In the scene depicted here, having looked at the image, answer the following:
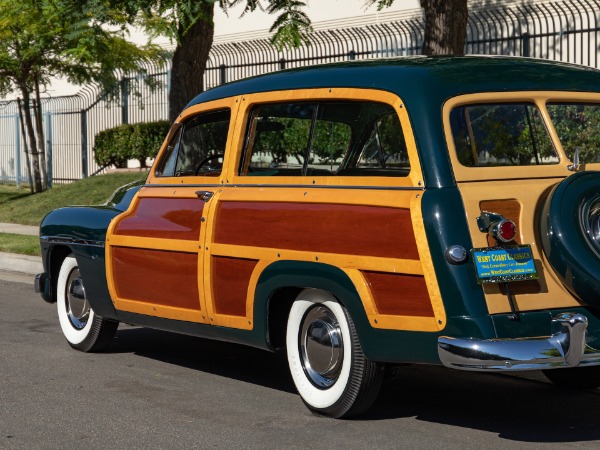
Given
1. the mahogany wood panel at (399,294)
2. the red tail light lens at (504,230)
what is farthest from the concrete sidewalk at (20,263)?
the red tail light lens at (504,230)

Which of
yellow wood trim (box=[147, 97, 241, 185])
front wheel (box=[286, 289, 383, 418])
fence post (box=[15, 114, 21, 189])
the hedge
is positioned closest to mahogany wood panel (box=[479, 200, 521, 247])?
front wheel (box=[286, 289, 383, 418])

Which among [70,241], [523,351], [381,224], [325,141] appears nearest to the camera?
[523,351]

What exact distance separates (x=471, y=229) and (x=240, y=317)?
178 centimetres

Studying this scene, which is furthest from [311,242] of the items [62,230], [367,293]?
[62,230]

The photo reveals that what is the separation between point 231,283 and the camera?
7043mm

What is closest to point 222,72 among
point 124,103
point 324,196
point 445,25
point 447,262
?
point 124,103

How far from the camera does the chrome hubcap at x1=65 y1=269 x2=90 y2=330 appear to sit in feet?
28.8

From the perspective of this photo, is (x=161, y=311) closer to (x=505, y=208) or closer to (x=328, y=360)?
(x=328, y=360)

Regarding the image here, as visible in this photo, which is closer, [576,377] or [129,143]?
[576,377]

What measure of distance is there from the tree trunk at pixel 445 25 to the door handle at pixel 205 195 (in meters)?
6.80

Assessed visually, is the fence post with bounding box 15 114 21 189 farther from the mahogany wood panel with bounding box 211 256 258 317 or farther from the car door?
the mahogany wood panel with bounding box 211 256 258 317

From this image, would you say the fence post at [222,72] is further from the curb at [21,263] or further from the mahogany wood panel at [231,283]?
the mahogany wood panel at [231,283]

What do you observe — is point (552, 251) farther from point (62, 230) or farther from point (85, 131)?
point (85, 131)

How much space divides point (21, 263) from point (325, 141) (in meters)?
8.63
